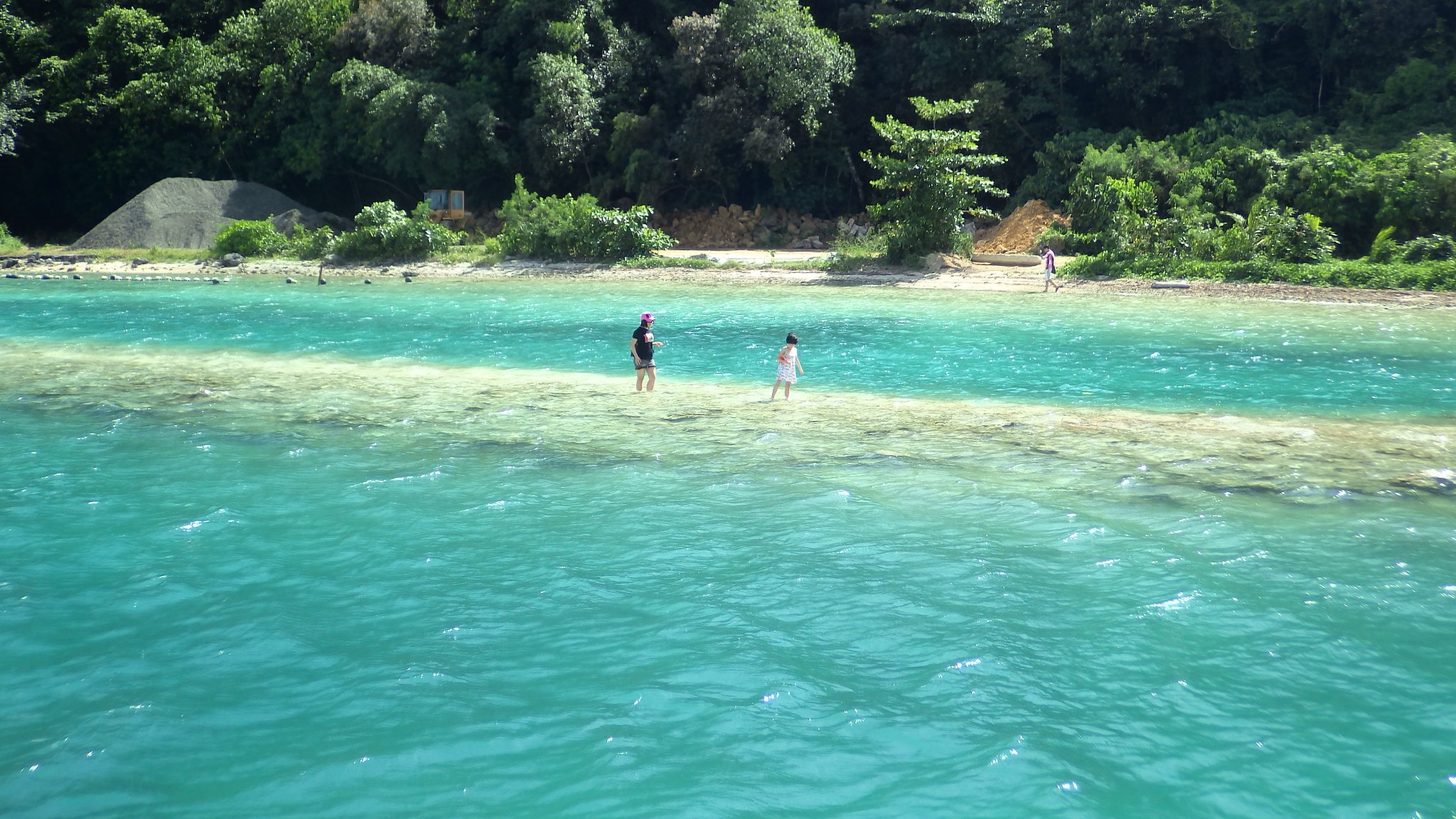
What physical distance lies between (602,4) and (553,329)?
22.7m

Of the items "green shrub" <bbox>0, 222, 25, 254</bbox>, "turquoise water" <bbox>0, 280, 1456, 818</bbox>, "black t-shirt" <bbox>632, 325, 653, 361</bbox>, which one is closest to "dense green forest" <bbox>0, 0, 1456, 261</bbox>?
"green shrub" <bbox>0, 222, 25, 254</bbox>

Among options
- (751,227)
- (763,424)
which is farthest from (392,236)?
(763,424)

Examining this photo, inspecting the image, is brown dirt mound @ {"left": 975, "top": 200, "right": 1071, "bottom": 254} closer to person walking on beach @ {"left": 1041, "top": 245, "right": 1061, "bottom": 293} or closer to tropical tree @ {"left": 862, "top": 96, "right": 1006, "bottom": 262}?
tropical tree @ {"left": 862, "top": 96, "right": 1006, "bottom": 262}

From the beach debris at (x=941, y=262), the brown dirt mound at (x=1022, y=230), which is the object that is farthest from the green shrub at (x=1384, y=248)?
the beach debris at (x=941, y=262)

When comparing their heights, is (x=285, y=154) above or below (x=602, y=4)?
below

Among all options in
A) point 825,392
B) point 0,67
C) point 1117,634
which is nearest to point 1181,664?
point 1117,634

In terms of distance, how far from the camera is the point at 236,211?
40.8 m

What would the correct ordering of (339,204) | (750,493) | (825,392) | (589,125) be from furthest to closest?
(339,204)
(589,125)
(825,392)
(750,493)

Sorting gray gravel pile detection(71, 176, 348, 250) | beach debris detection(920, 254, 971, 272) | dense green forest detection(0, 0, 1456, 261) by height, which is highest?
dense green forest detection(0, 0, 1456, 261)

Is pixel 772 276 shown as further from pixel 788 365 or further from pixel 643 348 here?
pixel 788 365

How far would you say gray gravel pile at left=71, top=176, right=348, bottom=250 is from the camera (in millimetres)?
39719

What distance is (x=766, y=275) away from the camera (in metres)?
32.1

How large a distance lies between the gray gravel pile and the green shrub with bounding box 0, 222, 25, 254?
279 cm

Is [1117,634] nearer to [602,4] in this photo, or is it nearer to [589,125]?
[589,125]
